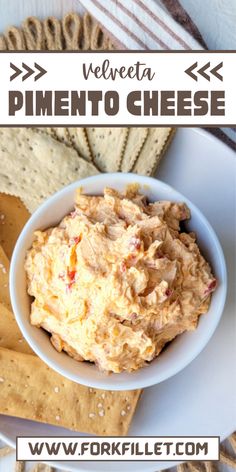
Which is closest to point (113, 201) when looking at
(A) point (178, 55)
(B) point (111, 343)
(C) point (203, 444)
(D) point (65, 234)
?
(D) point (65, 234)

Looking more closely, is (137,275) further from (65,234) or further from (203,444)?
(203,444)

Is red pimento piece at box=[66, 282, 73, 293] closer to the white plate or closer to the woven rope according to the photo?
the white plate

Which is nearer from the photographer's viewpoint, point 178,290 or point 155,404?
point 178,290

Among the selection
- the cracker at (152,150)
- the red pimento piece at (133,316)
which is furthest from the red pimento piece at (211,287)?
the cracker at (152,150)

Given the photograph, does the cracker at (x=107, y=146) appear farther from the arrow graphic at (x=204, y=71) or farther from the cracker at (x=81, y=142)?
the arrow graphic at (x=204, y=71)

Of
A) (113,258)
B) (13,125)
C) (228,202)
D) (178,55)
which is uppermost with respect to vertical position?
(178,55)

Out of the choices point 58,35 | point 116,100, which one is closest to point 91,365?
point 116,100
